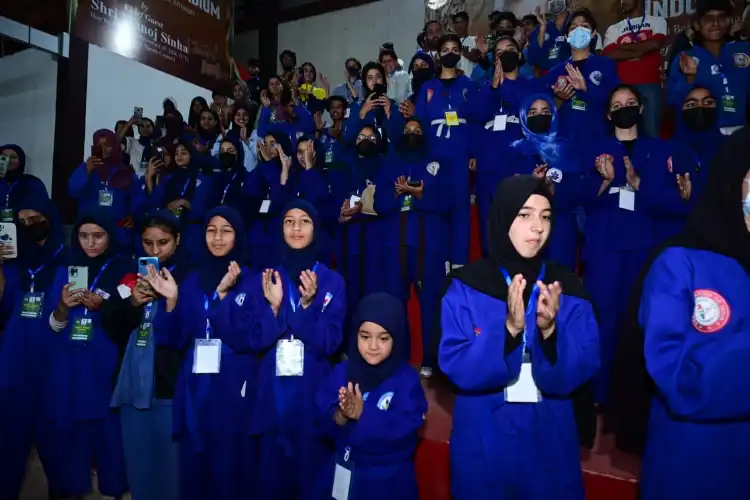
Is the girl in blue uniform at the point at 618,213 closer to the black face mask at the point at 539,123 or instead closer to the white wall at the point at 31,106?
the black face mask at the point at 539,123

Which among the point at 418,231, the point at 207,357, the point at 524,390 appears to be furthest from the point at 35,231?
the point at 524,390

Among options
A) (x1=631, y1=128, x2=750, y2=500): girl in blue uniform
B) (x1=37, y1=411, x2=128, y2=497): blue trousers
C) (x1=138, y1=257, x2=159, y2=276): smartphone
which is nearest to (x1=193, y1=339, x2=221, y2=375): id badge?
(x1=138, y1=257, x2=159, y2=276): smartphone

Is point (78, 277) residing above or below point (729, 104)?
below

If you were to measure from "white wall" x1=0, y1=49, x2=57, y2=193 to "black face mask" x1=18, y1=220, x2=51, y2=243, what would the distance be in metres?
5.06

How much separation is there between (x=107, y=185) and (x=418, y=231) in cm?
370

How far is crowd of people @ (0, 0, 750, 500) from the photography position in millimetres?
1557

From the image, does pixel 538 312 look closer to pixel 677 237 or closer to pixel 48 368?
pixel 677 237

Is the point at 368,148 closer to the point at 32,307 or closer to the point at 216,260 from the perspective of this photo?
the point at 216,260

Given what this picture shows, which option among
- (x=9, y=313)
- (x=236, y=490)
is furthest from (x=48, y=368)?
(x=236, y=490)

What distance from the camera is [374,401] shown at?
233cm

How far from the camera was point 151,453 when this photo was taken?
116 inches

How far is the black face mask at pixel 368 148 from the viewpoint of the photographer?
4.82 m

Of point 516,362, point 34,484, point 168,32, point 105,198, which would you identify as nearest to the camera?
point 516,362

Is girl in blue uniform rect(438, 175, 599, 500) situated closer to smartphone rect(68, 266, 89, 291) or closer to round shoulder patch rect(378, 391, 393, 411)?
round shoulder patch rect(378, 391, 393, 411)
